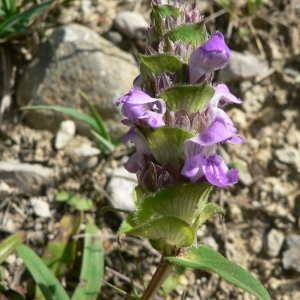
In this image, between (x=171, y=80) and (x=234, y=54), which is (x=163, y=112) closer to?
(x=171, y=80)

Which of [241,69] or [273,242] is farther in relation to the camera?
[241,69]

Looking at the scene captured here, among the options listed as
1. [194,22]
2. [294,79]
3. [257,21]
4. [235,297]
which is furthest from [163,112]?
[257,21]

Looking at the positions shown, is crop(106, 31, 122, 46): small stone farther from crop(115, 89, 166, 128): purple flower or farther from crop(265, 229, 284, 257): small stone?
crop(115, 89, 166, 128): purple flower

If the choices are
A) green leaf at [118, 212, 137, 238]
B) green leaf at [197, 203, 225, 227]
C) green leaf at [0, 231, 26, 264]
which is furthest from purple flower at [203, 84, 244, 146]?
green leaf at [0, 231, 26, 264]

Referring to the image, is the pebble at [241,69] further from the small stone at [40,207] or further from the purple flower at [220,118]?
the purple flower at [220,118]

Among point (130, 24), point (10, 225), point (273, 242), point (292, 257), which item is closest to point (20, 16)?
point (130, 24)

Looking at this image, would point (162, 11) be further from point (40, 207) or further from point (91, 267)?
point (40, 207)
